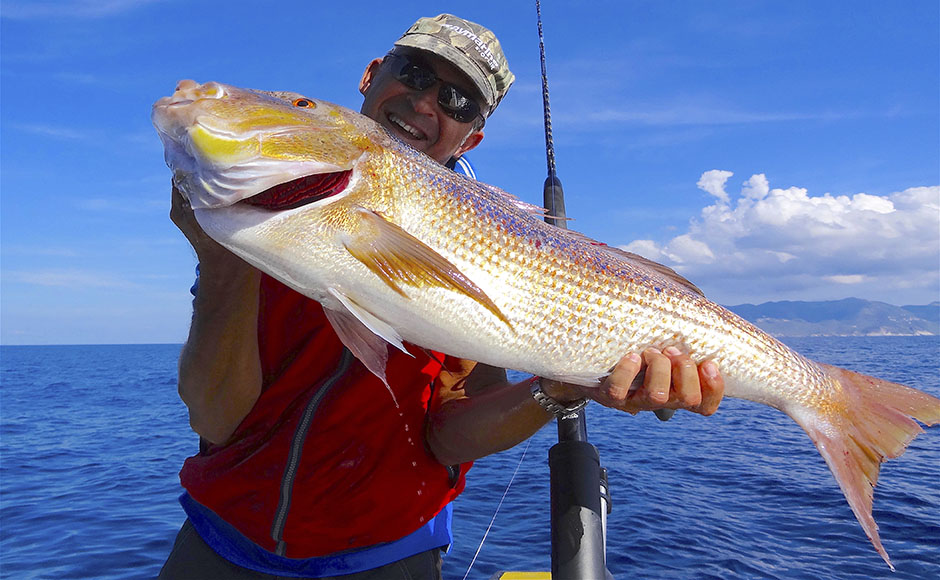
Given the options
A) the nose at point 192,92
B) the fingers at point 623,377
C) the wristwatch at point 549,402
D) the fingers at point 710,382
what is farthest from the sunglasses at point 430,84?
the fingers at point 710,382

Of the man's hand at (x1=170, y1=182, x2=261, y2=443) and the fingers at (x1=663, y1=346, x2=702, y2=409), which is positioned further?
the fingers at (x1=663, y1=346, x2=702, y2=409)

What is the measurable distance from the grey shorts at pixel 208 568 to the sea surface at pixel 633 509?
16.8ft

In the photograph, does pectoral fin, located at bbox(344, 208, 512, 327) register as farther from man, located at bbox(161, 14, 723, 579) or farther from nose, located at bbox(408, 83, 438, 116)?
nose, located at bbox(408, 83, 438, 116)

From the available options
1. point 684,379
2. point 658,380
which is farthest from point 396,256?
point 684,379

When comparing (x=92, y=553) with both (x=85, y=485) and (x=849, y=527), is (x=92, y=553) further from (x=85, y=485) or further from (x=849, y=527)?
(x=849, y=527)

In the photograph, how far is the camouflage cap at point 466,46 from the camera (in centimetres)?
328

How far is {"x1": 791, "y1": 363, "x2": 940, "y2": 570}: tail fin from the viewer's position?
2.73 m

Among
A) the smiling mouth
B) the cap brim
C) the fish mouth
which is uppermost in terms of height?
the cap brim

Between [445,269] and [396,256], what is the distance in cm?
19

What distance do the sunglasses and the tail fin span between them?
7.73 feet

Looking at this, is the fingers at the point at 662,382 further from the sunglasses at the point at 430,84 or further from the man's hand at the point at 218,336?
the sunglasses at the point at 430,84

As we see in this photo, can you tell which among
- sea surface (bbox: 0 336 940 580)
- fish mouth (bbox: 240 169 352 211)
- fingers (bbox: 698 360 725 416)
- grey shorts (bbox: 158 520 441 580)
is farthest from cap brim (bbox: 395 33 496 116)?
sea surface (bbox: 0 336 940 580)

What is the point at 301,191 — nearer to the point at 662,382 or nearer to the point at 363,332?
the point at 363,332

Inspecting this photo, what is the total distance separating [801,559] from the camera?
8047 mm
